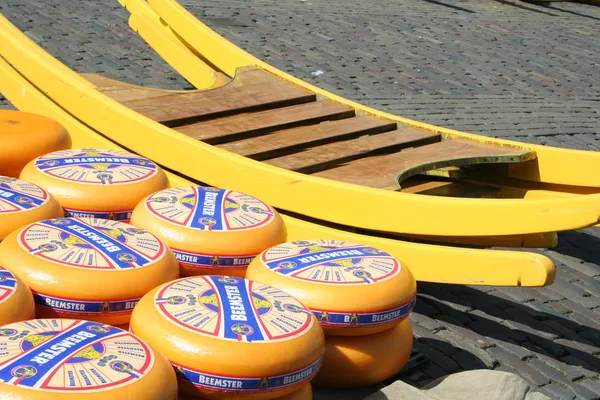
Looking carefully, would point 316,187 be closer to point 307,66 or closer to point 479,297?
point 479,297

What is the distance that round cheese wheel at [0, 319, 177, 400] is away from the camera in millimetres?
2406

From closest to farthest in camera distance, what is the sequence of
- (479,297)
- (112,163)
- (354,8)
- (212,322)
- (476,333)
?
(212,322), (112,163), (476,333), (479,297), (354,8)

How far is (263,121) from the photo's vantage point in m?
5.21

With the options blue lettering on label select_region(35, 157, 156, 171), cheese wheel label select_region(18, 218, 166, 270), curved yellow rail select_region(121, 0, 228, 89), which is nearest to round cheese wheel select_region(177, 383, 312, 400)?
cheese wheel label select_region(18, 218, 166, 270)

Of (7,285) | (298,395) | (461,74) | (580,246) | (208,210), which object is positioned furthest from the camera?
(461,74)

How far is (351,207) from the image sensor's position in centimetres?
416

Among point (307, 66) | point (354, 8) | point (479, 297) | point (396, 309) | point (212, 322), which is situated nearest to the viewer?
point (212, 322)

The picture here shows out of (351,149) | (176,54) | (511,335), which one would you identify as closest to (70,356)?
(511,335)

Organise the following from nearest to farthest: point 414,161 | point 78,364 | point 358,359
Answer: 1. point 78,364
2. point 358,359
3. point 414,161

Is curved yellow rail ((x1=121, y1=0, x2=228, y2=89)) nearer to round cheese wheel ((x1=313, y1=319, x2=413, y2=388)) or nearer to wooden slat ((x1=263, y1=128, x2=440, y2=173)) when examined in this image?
wooden slat ((x1=263, y1=128, x2=440, y2=173))

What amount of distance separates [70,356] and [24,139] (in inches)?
76.2

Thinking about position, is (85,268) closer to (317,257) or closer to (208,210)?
(208,210)

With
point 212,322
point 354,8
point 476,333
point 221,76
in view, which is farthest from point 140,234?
point 354,8

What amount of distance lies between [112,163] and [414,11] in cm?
893
